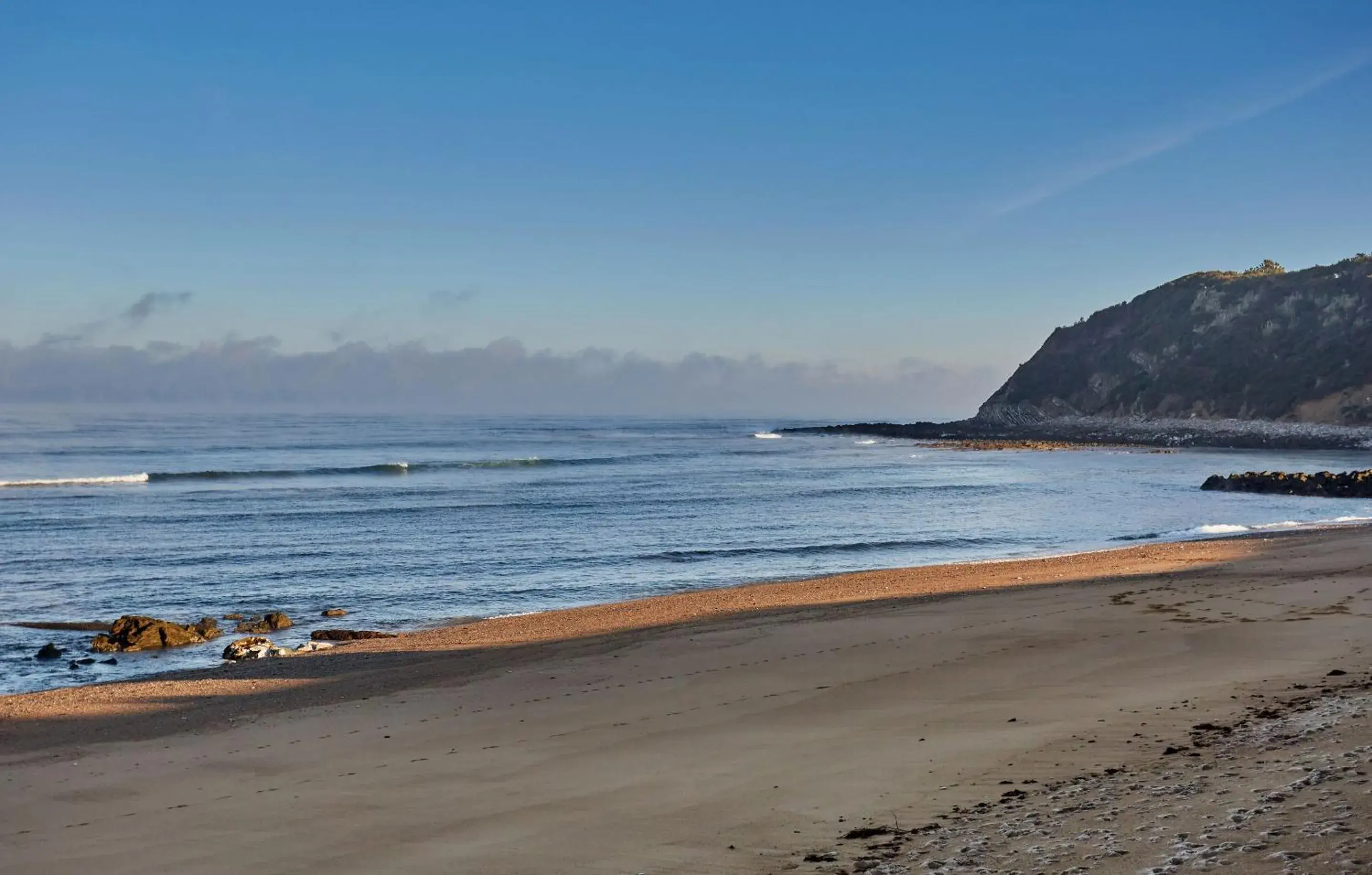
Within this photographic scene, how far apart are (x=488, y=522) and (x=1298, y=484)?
103 feet

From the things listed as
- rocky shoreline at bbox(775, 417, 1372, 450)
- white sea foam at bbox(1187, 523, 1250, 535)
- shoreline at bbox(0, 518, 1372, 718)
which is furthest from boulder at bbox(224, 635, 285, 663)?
rocky shoreline at bbox(775, 417, 1372, 450)

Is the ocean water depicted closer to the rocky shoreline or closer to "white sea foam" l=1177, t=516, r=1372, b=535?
"white sea foam" l=1177, t=516, r=1372, b=535

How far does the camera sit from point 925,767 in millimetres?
7000

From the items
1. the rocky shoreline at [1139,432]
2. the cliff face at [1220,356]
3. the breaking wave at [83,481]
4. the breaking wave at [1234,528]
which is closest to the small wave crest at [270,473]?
the breaking wave at [83,481]

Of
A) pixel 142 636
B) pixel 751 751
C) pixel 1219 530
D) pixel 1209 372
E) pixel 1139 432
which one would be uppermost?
pixel 1209 372

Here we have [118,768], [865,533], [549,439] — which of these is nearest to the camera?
[118,768]

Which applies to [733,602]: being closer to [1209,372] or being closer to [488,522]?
[488,522]

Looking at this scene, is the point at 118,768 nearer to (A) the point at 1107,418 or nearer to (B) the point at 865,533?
(B) the point at 865,533

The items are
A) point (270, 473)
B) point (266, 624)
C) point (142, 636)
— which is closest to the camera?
point (142, 636)

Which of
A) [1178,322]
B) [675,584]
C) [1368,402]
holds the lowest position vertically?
[675,584]

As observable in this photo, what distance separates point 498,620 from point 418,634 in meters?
1.70

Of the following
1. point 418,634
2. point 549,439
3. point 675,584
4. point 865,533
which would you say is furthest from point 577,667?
point 549,439

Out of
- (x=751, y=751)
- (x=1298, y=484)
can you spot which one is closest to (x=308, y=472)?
(x=1298, y=484)

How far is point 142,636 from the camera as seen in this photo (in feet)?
52.1
